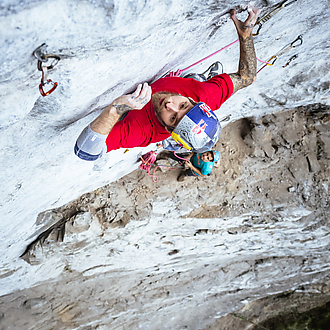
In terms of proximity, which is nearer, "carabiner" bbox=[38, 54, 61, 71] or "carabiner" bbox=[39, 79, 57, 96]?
"carabiner" bbox=[38, 54, 61, 71]

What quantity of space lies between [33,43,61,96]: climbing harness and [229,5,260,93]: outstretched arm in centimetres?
139

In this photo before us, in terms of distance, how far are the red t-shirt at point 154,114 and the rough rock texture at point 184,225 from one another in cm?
179

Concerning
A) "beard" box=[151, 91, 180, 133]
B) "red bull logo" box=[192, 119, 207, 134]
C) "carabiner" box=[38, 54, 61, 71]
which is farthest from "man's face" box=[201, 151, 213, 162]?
"carabiner" box=[38, 54, 61, 71]

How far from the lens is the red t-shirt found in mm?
2064

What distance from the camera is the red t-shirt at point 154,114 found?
2064 mm

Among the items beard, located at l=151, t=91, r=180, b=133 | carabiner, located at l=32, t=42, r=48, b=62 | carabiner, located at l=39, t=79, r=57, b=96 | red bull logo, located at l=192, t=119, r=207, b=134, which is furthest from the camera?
beard, located at l=151, t=91, r=180, b=133

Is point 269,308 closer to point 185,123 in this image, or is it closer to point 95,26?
point 185,123

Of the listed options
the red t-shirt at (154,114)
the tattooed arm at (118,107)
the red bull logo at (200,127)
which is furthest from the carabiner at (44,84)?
the red bull logo at (200,127)

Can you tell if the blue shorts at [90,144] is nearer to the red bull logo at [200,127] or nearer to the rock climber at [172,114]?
the rock climber at [172,114]

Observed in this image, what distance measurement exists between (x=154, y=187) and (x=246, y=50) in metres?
2.38

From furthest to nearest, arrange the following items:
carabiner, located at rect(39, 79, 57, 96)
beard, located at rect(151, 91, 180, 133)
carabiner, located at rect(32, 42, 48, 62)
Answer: beard, located at rect(151, 91, 180, 133), carabiner, located at rect(39, 79, 57, 96), carabiner, located at rect(32, 42, 48, 62)

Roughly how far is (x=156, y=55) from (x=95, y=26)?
0.77 meters

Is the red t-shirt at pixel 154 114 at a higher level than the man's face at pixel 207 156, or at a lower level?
higher

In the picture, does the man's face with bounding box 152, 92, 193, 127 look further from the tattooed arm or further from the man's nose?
the tattooed arm
